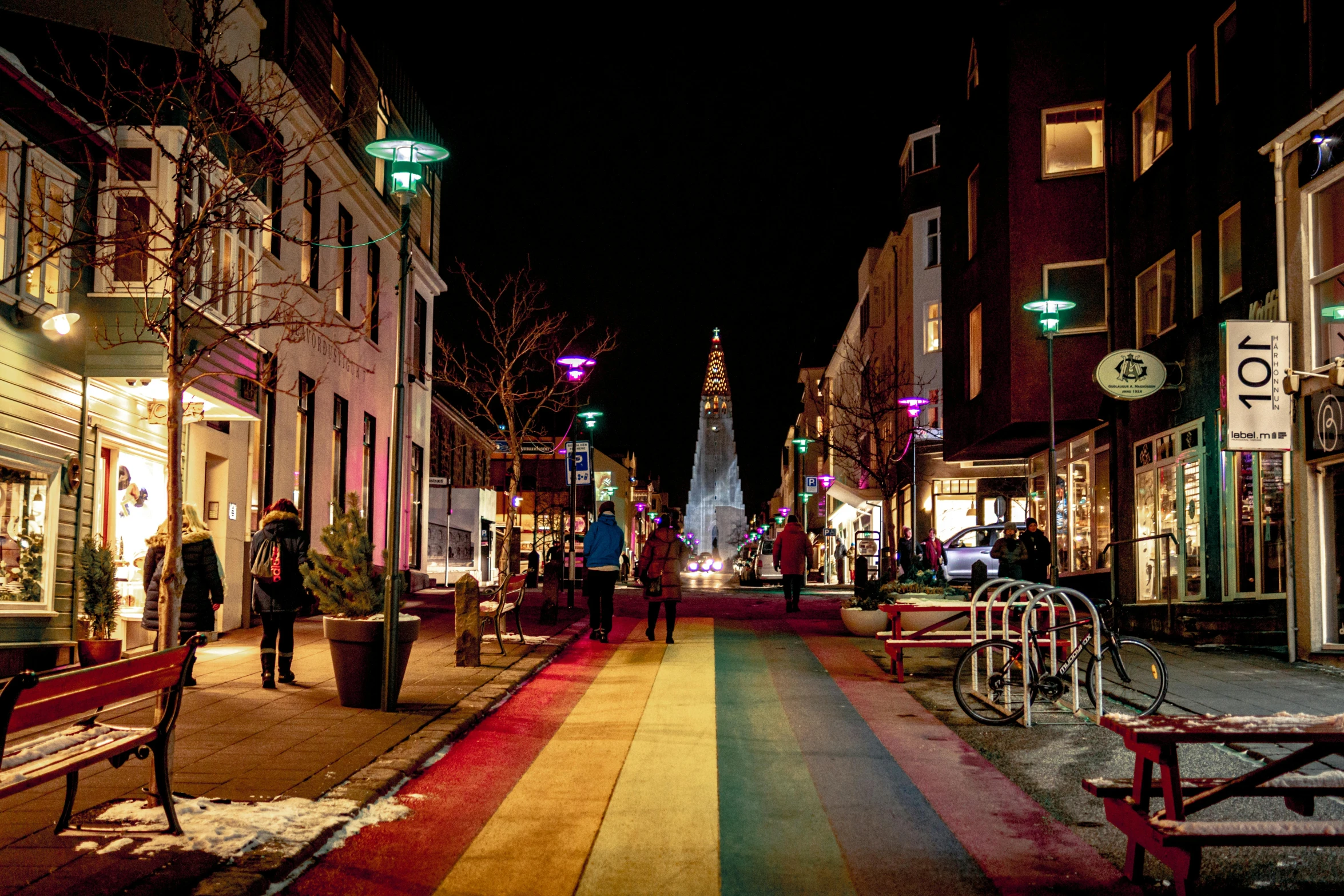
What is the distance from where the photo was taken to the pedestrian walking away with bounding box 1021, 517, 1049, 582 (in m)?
22.9

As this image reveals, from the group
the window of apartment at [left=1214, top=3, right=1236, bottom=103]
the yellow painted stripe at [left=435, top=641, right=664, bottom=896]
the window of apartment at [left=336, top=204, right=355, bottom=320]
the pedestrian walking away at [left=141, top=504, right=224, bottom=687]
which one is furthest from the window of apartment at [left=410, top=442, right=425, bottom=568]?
the yellow painted stripe at [left=435, top=641, right=664, bottom=896]

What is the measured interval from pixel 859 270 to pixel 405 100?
119 feet

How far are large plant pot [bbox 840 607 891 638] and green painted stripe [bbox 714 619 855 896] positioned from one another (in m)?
6.76

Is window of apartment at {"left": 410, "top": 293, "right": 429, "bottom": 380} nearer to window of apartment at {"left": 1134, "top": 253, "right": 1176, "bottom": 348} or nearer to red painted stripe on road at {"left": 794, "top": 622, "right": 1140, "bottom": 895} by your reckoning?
window of apartment at {"left": 1134, "top": 253, "right": 1176, "bottom": 348}

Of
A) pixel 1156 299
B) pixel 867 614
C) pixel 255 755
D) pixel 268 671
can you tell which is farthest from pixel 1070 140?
pixel 255 755

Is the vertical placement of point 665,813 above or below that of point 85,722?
below

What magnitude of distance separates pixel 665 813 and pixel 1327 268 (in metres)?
12.4

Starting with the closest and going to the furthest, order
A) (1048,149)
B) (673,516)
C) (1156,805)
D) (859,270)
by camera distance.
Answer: (1156,805) < (673,516) < (1048,149) < (859,270)

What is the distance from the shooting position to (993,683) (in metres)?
10.9

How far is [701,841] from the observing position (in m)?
6.38

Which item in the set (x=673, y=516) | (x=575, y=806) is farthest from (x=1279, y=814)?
(x=673, y=516)

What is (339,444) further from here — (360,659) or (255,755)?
(255,755)

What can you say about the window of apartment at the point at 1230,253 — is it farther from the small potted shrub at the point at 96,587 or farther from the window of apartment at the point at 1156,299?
the small potted shrub at the point at 96,587

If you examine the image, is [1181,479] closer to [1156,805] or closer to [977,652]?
[977,652]
